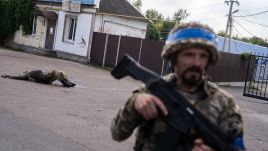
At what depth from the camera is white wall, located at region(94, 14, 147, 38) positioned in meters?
28.6

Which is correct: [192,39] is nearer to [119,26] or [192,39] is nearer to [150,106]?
[150,106]

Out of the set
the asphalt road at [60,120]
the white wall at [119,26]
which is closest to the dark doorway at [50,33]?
the white wall at [119,26]

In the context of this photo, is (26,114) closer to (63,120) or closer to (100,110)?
(63,120)

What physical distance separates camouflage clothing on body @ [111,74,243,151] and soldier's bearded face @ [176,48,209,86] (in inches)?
3.2

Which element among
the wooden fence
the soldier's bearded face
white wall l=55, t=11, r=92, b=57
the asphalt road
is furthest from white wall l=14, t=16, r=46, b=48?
the soldier's bearded face

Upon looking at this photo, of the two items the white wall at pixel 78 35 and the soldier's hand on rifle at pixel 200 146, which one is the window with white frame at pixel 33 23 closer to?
the white wall at pixel 78 35

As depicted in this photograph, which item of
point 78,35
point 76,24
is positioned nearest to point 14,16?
point 76,24

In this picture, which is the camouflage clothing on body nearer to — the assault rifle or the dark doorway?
the assault rifle

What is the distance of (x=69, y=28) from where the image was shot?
3034 centimetres

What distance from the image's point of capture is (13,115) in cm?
839

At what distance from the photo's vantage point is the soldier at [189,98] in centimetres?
246

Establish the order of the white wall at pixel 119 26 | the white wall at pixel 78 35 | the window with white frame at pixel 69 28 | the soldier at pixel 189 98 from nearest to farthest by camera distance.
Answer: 1. the soldier at pixel 189 98
2. the white wall at pixel 78 35
3. the white wall at pixel 119 26
4. the window with white frame at pixel 69 28

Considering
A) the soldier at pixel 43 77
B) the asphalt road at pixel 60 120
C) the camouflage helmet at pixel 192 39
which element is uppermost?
the camouflage helmet at pixel 192 39

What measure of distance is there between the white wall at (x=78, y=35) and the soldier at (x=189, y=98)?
84.9 ft
